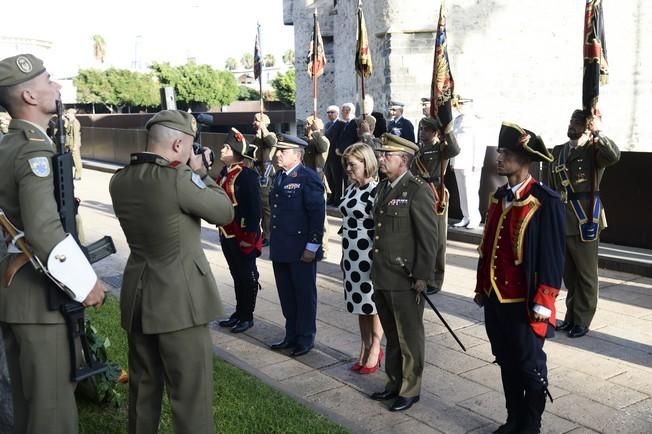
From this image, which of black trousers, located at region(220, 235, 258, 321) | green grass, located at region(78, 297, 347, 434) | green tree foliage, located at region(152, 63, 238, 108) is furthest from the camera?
green tree foliage, located at region(152, 63, 238, 108)

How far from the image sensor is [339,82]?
2430cm

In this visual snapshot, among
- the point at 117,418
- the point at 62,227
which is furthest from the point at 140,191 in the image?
the point at 117,418

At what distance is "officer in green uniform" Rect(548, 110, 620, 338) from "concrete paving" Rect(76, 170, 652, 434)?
268 millimetres

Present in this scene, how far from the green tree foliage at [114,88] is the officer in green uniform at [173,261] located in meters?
59.7

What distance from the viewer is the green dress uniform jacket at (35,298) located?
333cm

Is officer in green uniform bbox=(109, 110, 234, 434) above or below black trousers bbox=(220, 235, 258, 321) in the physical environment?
above

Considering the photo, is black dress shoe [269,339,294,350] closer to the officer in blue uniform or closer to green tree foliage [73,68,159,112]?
the officer in blue uniform

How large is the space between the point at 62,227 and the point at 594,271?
5.14 metres

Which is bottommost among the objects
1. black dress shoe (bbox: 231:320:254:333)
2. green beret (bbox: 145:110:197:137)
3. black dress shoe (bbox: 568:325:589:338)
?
black dress shoe (bbox: 231:320:254:333)

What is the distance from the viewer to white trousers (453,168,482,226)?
11664 mm

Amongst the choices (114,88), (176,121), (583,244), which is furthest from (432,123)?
(114,88)

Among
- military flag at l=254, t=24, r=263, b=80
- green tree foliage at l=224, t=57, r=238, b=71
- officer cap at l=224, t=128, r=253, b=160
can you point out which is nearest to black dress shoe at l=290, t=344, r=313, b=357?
officer cap at l=224, t=128, r=253, b=160

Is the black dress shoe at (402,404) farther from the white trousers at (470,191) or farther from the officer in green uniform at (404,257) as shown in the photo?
the white trousers at (470,191)

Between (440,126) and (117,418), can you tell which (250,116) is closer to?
(440,126)
